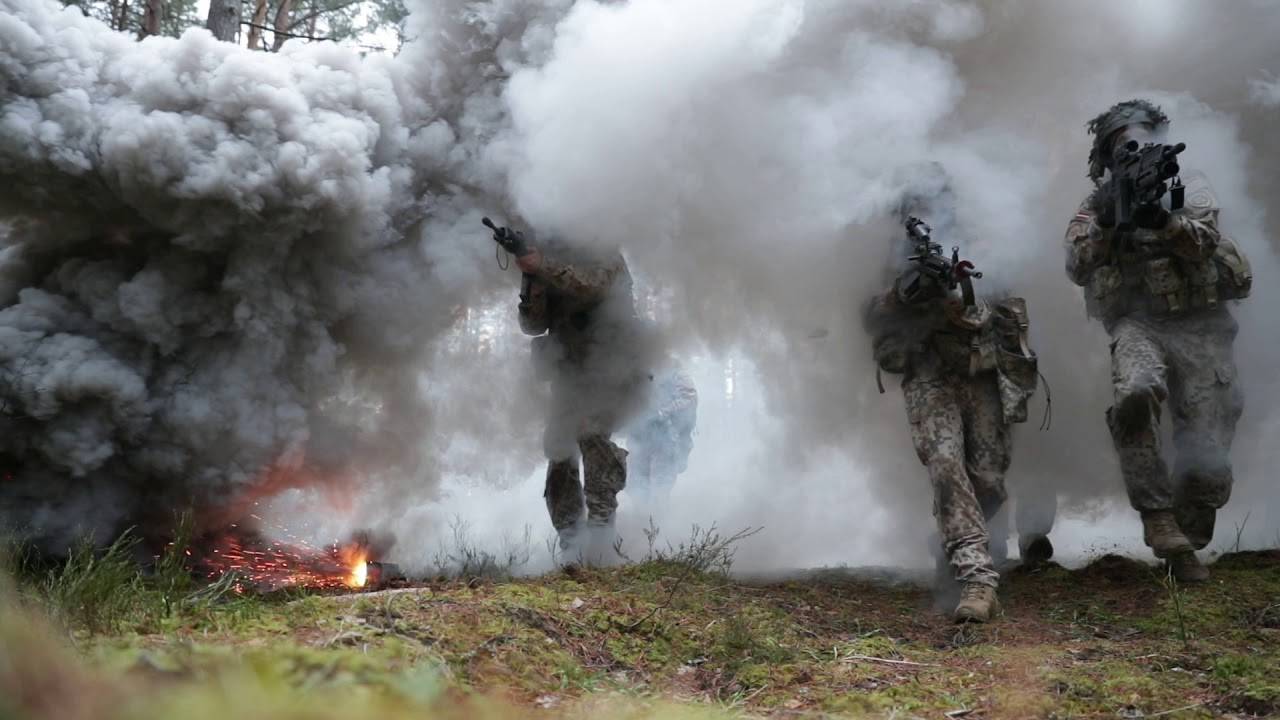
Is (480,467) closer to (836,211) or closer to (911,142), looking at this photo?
(836,211)

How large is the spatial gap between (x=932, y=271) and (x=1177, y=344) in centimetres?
168

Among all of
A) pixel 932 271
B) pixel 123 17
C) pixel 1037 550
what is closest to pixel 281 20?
pixel 123 17

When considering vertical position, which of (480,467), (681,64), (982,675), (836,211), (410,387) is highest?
(681,64)

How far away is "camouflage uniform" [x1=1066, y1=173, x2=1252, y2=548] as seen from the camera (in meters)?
5.07

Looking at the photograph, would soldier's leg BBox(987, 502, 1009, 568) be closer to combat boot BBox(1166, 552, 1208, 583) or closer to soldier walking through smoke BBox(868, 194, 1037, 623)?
soldier walking through smoke BBox(868, 194, 1037, 623)

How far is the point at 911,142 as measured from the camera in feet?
19.6

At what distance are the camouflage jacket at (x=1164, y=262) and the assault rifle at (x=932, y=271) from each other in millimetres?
1020

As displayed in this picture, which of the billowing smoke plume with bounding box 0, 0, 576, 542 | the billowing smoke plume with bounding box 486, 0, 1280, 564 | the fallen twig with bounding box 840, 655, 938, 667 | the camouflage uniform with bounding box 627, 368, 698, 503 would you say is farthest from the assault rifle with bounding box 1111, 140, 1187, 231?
the camouflage uniform with bounding box 627, 368, 698, 503

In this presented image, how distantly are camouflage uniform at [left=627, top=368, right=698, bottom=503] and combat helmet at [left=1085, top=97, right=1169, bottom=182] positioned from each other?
18.0 ft

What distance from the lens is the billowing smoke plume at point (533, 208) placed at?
Result: 18.8 ft

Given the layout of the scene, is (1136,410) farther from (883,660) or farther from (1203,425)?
(883,660)

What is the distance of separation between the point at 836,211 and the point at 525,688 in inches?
168

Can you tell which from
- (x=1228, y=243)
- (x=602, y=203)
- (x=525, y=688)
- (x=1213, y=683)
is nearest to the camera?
(x=525, y=688)

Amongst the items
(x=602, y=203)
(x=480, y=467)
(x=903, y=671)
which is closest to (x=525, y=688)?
(x=903, y=671)
